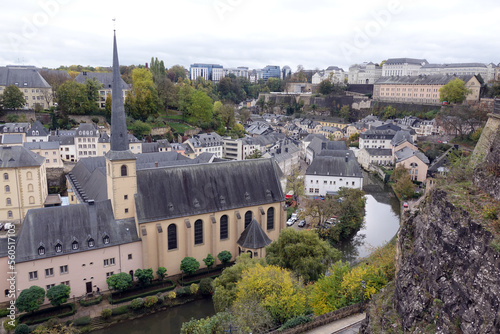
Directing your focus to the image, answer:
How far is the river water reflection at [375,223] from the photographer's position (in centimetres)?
3950

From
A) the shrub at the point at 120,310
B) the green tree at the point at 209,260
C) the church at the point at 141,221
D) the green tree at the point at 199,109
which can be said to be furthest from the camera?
the green tree at the point at 199,109

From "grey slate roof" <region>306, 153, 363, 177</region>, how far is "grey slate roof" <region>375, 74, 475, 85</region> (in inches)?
2232

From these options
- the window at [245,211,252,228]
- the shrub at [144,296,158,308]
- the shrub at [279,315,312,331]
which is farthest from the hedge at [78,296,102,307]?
the shrub at [279,315,312,331]

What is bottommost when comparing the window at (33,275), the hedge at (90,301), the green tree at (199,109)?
the hedge at (90,301)

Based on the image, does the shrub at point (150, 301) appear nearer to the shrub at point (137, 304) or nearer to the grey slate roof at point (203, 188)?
the shrub at point (137, 304)

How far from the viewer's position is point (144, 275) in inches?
1139

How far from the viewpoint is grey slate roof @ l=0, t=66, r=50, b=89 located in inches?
2921

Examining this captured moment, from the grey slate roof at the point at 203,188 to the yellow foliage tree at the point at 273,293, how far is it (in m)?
11.2

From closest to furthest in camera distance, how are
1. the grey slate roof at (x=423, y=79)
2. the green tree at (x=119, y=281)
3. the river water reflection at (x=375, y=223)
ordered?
the green tree at (x=119, y=281) < the river water reflection at (x=375, y=223) < the grey slate roof at (x=423, y=79)

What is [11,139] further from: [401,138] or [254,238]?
[401,138]

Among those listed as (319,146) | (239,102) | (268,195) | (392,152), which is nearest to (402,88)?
(392,152)

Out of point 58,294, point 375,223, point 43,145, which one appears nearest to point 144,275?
point 58,294

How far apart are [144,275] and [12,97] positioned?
5816cm

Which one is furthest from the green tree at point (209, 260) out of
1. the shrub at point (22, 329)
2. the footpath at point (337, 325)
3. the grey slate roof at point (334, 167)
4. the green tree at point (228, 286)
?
the grey slate roof at point (334, 167)
